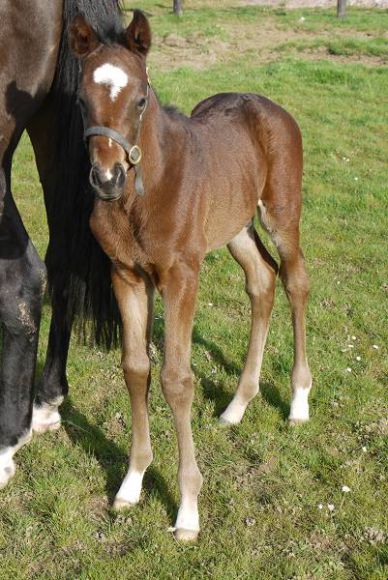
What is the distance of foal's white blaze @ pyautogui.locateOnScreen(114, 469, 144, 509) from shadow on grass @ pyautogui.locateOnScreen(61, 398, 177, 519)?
95mm

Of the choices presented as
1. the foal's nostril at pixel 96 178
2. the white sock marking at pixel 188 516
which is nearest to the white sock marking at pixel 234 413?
the white sock marking at pixel 188 516

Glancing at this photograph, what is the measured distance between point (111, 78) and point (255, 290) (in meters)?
1.81

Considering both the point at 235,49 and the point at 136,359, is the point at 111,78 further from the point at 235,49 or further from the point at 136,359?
the point at 235,49

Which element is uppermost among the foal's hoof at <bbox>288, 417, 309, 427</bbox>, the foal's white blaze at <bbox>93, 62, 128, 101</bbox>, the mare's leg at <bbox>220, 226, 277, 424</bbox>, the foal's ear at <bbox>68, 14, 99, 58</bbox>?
the foal's ear at <bbox>68, 14, 99, 58</bbox>

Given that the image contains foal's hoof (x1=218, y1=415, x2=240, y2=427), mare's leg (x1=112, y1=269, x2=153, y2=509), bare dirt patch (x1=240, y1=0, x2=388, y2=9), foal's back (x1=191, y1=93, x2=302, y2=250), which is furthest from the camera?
bare dirt patch (x1=240, y1=0, x2=388, y2=9)

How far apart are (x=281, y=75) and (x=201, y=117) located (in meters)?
8.92

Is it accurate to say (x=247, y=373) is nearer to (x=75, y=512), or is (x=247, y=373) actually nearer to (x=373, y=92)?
(x=75, y=512)

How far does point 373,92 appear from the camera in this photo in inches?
434

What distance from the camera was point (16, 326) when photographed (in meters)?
3.09

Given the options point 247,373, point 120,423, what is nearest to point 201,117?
point 247,373

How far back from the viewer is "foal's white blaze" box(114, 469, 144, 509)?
3061 mm

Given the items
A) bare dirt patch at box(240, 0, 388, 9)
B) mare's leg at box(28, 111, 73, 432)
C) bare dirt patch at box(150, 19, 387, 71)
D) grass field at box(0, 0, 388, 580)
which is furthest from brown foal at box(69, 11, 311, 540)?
bare dirt patch at box(240, 0, 388, 9)

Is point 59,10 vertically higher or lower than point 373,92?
higher

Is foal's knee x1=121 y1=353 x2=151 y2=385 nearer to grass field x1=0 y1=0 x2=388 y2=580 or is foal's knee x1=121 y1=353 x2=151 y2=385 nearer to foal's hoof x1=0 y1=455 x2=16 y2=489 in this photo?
grass field x1=0 y1=0 x2=388 y2=580
